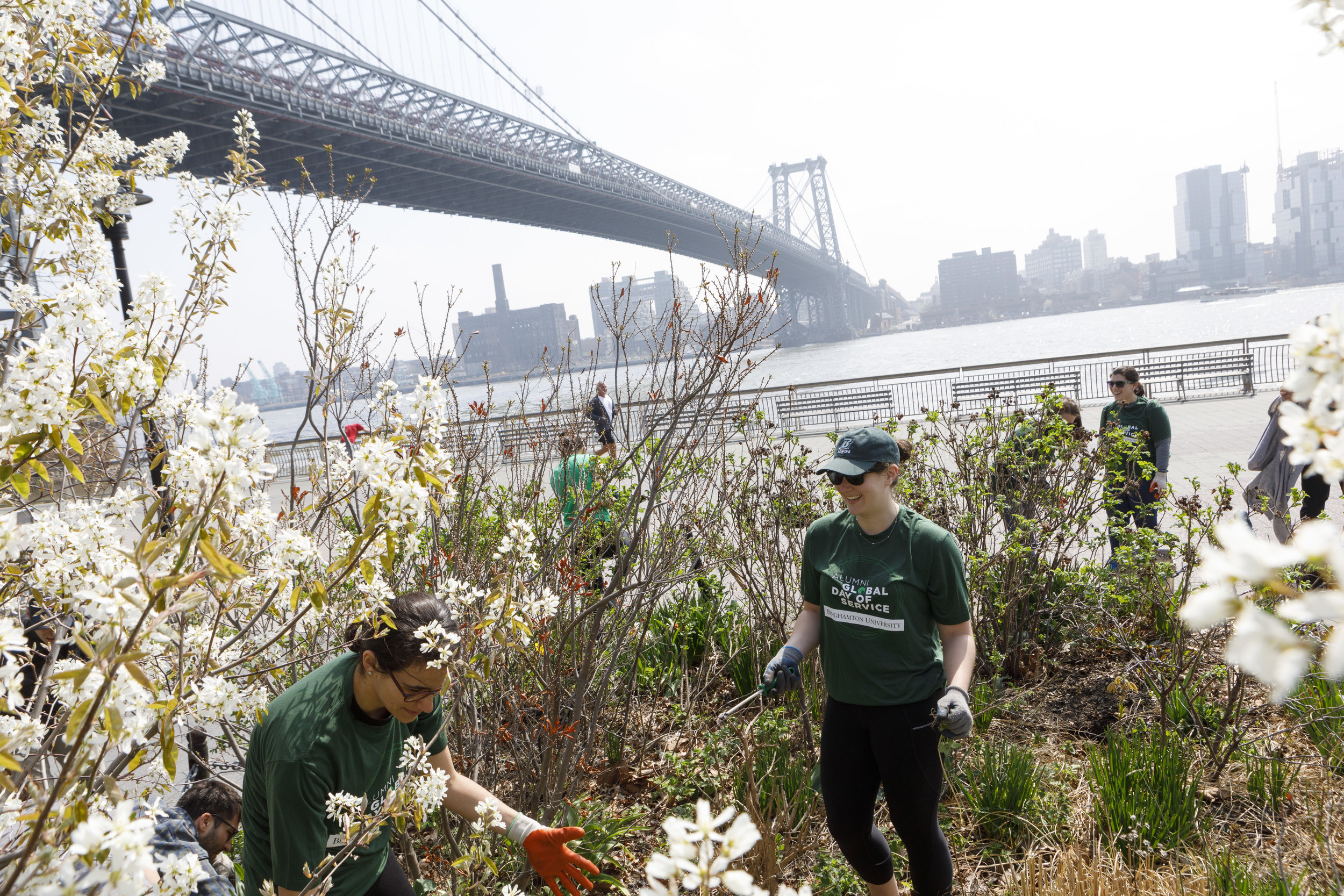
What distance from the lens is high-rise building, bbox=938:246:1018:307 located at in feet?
301

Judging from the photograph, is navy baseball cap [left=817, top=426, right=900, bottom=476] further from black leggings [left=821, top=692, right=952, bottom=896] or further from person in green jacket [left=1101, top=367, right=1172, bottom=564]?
person in green jacket [left=1101, top=367, right=1172, bottom=564]

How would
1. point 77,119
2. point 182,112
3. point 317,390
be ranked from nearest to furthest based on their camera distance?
1. point 317,390
2. point 77,119
3. point 182,112

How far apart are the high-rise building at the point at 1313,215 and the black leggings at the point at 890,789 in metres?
96.0

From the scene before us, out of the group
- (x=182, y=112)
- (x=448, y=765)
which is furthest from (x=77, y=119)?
(x=182, y=112)

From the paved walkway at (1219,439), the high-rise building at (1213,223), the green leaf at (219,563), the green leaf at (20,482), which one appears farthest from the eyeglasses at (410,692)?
the high-rise building at (1213,223)

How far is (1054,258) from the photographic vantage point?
125m

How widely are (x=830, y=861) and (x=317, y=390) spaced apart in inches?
118

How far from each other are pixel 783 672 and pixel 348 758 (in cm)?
140

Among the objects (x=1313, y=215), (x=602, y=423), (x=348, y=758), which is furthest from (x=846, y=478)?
(x=1313, y=215)

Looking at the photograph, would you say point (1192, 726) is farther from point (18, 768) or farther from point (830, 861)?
point (18, 768)

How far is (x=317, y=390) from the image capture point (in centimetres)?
375

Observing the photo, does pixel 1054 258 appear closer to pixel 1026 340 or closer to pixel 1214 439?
pixel 1026 340

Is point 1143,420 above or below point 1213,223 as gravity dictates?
below

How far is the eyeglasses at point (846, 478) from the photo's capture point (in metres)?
2.61
